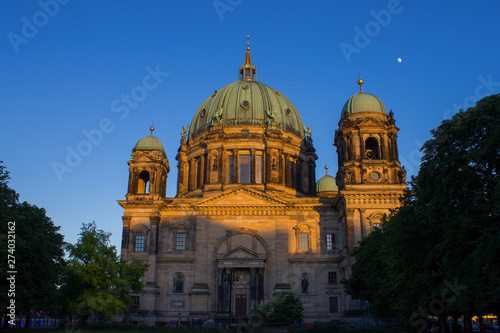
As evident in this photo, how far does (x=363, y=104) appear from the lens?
53.8 m

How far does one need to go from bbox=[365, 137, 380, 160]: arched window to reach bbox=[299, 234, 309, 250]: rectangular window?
11.4m

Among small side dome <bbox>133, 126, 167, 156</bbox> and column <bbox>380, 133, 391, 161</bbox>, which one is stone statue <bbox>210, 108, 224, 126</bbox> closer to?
small side dome <bbox>133, 126, 167, 156</bbox>

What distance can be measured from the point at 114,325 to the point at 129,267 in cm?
516

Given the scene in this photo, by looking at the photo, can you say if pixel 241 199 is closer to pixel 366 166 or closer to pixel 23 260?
pixel 366 166

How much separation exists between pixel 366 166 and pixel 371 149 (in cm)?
509

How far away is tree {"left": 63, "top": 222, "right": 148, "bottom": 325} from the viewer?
3744 centimetres

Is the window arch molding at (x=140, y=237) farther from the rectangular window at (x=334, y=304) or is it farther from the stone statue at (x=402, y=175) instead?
the stone statue at (x=402, y=175)

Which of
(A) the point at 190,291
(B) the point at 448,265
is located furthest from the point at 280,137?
(B) the point at 448,265

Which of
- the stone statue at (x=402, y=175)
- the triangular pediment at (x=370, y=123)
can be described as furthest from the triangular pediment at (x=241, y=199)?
the stone statue at (x=402, y=175)

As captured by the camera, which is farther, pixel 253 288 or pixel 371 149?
pixel 371 149

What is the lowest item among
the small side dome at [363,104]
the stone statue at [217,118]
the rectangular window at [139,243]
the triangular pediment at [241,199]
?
the rectangular window at [139,243]

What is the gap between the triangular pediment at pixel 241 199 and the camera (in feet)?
180

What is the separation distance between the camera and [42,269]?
34.3 metres

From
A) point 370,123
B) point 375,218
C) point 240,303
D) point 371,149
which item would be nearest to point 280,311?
point 375,218
